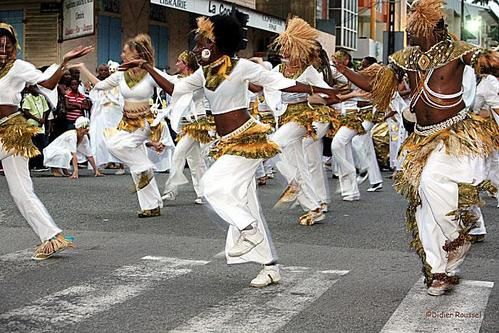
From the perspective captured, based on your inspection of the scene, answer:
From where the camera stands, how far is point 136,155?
36.1 ft

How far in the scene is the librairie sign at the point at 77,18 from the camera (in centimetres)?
1981

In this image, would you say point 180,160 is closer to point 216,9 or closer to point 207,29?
point 207,29

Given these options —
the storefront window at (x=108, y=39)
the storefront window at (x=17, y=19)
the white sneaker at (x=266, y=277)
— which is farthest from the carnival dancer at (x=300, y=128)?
the storefront window at (x=17, y=19)

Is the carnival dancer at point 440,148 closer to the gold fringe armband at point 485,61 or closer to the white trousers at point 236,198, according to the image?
the gold fringe armband at point 485,61

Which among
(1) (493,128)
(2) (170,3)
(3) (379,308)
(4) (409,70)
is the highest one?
(2) (170,3)

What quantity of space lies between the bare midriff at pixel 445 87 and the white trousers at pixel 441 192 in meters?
0.28

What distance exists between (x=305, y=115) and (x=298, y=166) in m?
0.62

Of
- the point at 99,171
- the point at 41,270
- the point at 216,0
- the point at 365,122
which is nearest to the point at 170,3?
the point at 216,0

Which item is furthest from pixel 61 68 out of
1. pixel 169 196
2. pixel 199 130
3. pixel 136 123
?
pixel 169 196

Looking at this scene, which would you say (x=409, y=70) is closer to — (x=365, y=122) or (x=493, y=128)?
(x=493, y=128)

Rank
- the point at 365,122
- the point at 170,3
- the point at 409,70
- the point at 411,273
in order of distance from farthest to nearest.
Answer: the point at 170,3 < the point at 365,122 < the point at 411,273 < the point at 409,70

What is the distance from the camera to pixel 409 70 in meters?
6.85

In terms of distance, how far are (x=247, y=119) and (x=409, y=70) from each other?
1.29m

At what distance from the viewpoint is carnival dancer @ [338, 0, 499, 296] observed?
6.48 m
